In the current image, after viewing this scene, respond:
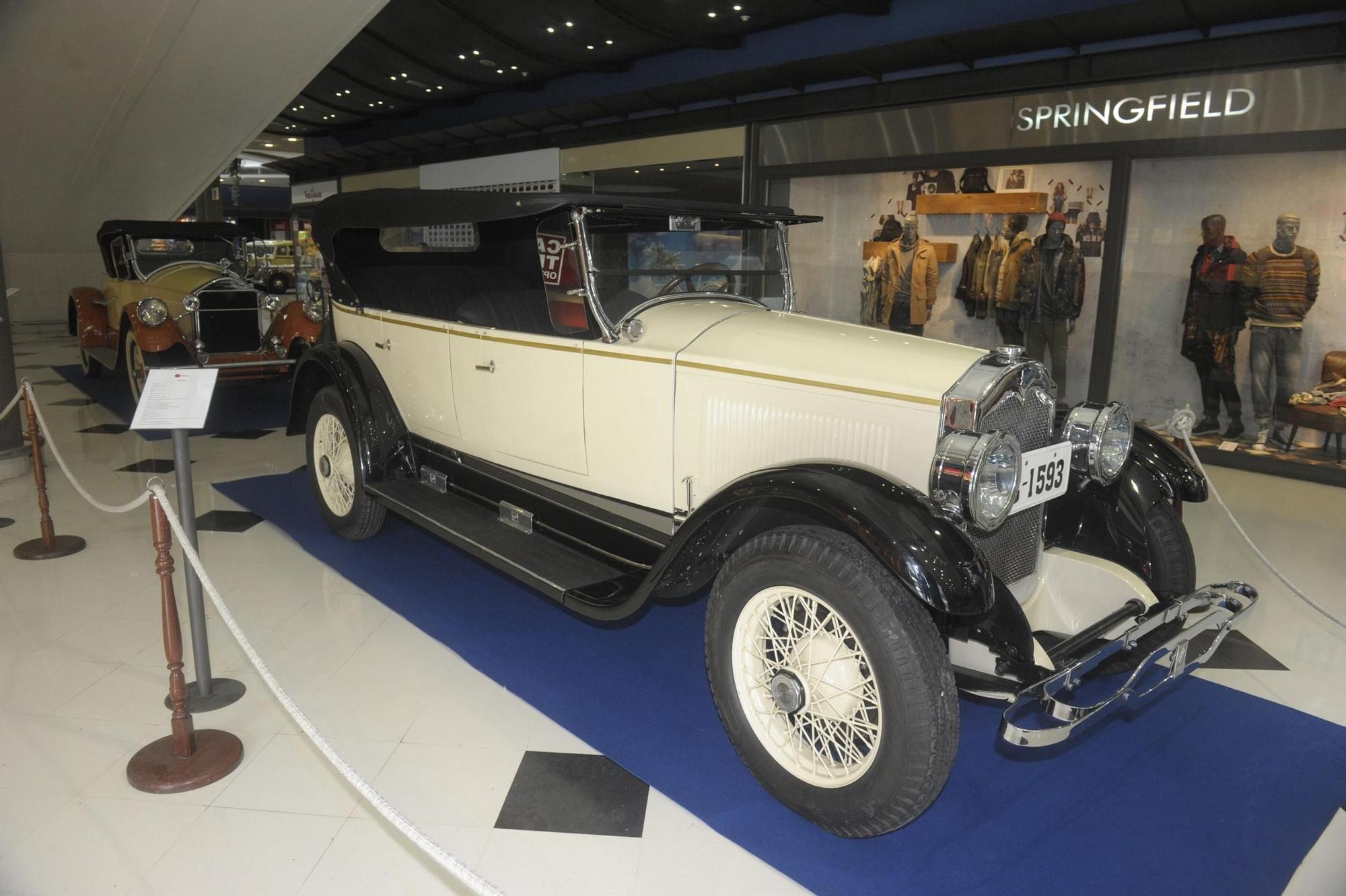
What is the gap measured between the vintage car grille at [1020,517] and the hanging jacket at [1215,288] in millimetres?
5040

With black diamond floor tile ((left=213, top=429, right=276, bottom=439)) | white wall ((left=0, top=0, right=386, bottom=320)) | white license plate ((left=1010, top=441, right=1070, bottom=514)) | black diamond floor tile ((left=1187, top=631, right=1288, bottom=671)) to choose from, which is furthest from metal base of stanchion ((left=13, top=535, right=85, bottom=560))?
white wall ((left=0, top=0, right=386, bottom=320))

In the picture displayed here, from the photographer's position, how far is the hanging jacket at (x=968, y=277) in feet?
26.0

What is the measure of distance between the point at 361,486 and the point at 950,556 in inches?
117

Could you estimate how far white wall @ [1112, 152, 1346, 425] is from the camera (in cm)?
613

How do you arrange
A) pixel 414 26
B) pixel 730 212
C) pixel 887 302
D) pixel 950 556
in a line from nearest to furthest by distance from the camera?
1. pixel 950 556
2. pixel 730 212
3. pixel 887 302
4. pixel 414 26

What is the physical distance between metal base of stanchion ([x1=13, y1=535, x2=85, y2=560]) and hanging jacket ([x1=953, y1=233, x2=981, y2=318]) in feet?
23.4

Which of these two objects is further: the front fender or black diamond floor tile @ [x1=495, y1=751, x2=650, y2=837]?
the front fender

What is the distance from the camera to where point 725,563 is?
7.99ft

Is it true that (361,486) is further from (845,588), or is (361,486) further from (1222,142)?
(1222,142)

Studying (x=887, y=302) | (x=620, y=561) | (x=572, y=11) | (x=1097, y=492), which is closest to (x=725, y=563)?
(x=620, y=561)

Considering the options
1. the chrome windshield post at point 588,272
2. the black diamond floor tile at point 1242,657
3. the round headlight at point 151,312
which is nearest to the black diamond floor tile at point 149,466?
the round headlight at point 151,312

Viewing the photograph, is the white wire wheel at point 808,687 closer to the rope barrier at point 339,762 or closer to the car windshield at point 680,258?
the rope barrier at point 339,762

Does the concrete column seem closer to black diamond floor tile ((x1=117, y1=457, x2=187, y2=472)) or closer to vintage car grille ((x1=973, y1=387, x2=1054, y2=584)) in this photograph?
black diamond floor tile ((x1=117, y1=457, x2=187, y2=472))

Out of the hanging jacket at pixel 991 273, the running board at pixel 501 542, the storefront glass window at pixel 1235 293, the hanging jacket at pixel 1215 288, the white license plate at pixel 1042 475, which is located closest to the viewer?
the white license plate at pixel 1042 475
